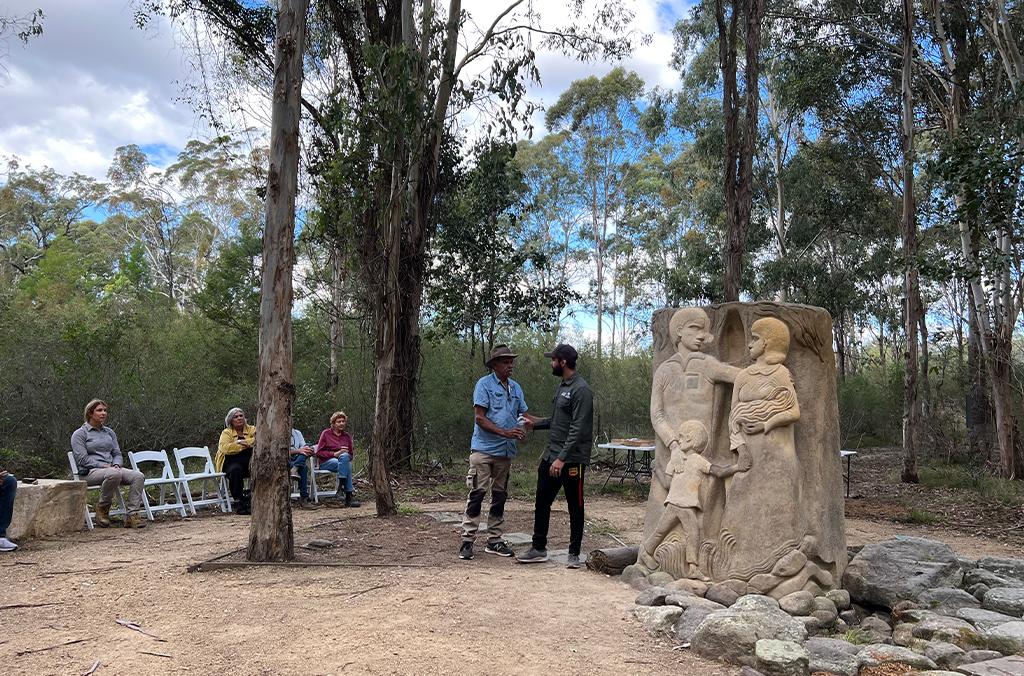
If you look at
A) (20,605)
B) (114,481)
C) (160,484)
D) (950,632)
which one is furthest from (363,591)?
(160,484)

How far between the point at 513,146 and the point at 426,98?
1575 millimetres

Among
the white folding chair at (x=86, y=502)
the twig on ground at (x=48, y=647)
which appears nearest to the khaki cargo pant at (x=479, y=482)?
the twig on ground at (x=48, y=647)

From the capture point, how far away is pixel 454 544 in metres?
6.93

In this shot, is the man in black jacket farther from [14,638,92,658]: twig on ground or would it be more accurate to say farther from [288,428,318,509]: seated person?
[288,428,318,509]: seated person

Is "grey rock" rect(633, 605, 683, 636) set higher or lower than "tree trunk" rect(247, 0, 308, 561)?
lower

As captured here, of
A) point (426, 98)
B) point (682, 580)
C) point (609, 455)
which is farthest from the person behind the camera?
point (609, 455)

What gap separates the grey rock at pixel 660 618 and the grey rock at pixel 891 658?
1.00m

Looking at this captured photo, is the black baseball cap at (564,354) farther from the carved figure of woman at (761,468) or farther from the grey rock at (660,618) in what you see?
the grey rock at (660,618)

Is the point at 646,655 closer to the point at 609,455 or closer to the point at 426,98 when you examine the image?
the point at 426,98

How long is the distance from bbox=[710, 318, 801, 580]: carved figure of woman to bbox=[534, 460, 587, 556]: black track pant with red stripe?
3.49ft

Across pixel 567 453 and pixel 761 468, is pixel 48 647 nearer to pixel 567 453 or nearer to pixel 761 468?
pixel 567 453

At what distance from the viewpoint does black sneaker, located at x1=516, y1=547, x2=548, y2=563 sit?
6148 mm

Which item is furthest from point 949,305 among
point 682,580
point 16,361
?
point 16,361

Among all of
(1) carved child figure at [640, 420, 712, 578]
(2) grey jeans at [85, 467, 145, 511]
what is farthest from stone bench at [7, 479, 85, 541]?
(1) carved child figure at [640, 420, 712, 578]
